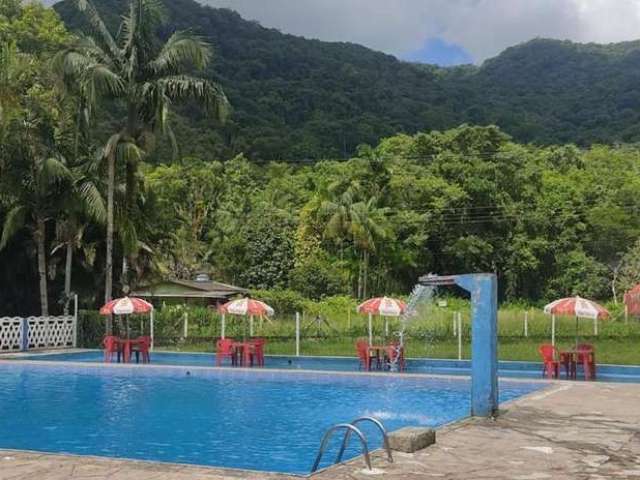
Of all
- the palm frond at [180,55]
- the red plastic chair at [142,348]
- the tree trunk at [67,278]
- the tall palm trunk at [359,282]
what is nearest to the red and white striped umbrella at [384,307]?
the red plastic chair at [142,348]

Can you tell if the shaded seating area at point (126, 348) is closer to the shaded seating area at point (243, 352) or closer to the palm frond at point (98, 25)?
the shaded seating area at point (243, 352)

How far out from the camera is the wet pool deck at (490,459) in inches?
293

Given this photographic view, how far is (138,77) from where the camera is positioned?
26719 mm

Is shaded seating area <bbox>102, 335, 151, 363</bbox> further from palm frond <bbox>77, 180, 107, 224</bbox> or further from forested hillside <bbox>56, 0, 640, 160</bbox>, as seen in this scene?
forested hillside <bbox>56, 0, 640, 160</bbox>

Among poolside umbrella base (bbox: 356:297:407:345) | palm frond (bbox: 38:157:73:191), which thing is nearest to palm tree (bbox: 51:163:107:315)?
palm frond (bbox: 38:157:73:191)

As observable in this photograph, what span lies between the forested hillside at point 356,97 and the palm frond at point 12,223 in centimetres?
3270

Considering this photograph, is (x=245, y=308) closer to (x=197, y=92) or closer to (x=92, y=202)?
(x=92, y=202)

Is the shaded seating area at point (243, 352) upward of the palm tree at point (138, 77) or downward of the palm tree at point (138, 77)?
downward

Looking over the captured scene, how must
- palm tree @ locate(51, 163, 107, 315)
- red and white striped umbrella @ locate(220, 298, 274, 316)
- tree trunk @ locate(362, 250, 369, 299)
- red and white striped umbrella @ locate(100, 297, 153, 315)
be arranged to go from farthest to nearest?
tree trunk @ locate(362, 250, 369, 299) < palm tree @ locate(51, 163, 107, 315) < red and white striped umbrella @ locate(100, 297, 153, 315) < red and white striped umbrella @ locate(220, 298, 274, 316)

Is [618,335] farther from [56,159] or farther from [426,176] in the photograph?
[426,176]

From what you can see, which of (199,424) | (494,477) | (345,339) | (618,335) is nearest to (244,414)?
(199,424)

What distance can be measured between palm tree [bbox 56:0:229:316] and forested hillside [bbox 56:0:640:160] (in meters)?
31.7

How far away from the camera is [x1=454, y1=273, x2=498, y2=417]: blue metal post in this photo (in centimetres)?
1134

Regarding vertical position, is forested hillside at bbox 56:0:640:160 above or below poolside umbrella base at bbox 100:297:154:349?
above
